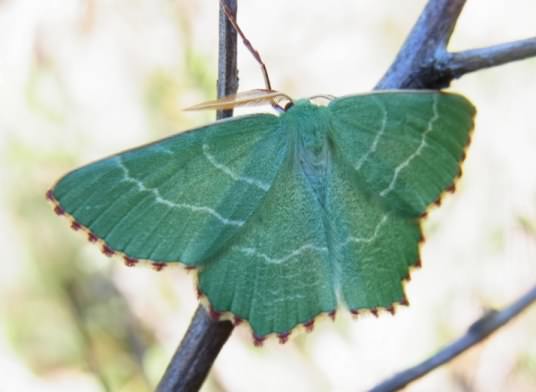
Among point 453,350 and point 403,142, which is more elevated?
point 403,142

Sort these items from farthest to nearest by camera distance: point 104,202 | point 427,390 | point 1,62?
point 427,390 → point 1,62 → point 104,202

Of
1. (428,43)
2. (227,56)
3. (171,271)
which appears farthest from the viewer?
(171,271)

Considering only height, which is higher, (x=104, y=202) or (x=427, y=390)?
(x=104, y=202)

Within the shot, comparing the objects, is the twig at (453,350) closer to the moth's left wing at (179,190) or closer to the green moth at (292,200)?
the green moth at (292,200)

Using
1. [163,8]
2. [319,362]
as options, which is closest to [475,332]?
[319,362]

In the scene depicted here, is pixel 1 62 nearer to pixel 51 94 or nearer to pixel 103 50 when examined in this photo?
pixel 51 94

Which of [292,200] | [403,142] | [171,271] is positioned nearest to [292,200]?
[292,200]

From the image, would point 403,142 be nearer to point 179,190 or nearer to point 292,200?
point 292,200

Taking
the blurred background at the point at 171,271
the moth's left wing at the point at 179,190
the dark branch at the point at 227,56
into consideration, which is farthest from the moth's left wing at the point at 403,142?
the blurred background at the point at 171,271
